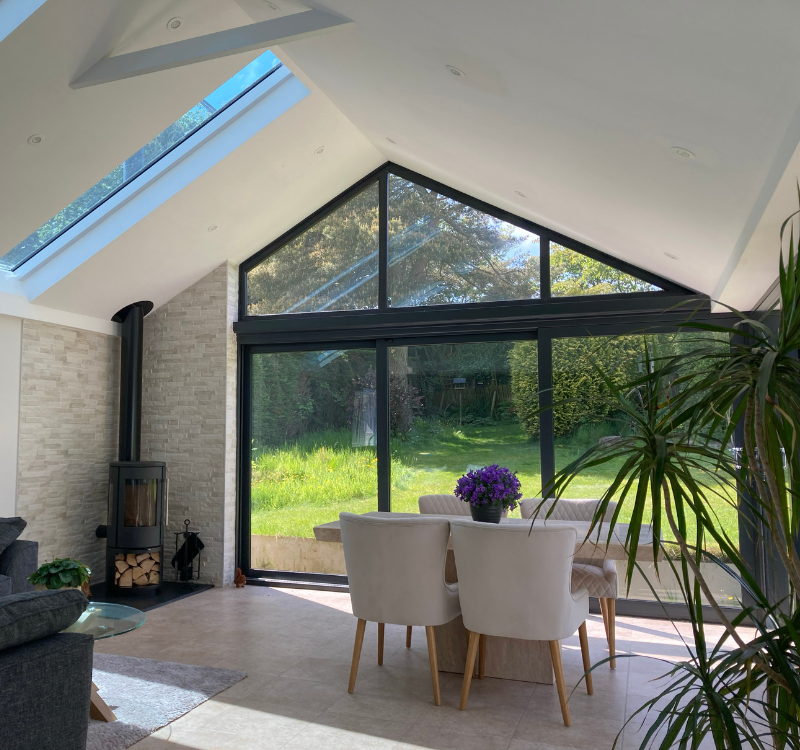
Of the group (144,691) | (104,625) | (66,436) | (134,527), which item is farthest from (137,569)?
(104,625)

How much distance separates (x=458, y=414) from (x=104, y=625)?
350 cm

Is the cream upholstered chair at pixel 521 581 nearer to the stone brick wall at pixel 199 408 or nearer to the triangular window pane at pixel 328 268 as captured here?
the triangular window pane at pixel 328 268

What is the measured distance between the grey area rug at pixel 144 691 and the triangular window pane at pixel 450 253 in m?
3.46

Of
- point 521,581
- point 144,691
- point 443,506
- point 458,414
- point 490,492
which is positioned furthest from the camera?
point 458,414

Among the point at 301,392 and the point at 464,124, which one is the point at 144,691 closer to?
the point at 301,392

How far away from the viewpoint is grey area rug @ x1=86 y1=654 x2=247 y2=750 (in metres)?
3.21

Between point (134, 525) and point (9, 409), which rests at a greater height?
point (9, 409)

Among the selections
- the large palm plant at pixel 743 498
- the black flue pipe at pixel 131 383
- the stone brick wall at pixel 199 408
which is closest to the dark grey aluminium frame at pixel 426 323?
the stone brick wall at pixel 199 408

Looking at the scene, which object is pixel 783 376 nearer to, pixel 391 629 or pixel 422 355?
pixel 391 629

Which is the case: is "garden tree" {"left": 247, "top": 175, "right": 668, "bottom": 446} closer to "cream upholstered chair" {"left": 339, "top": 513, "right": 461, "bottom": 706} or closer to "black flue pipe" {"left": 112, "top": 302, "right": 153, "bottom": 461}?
"black flue pipe" {"left": 112, "top": 302, "right": 153, "bottom": 461}

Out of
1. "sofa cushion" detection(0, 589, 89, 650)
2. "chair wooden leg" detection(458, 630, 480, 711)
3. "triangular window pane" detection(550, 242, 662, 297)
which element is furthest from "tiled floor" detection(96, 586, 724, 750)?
"triangular window pane" detection(550, 242, 662, 297)

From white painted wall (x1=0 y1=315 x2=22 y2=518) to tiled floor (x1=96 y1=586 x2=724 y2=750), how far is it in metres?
1.43

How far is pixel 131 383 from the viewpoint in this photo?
6383 mm

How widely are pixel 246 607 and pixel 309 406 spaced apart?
6.05 ft
